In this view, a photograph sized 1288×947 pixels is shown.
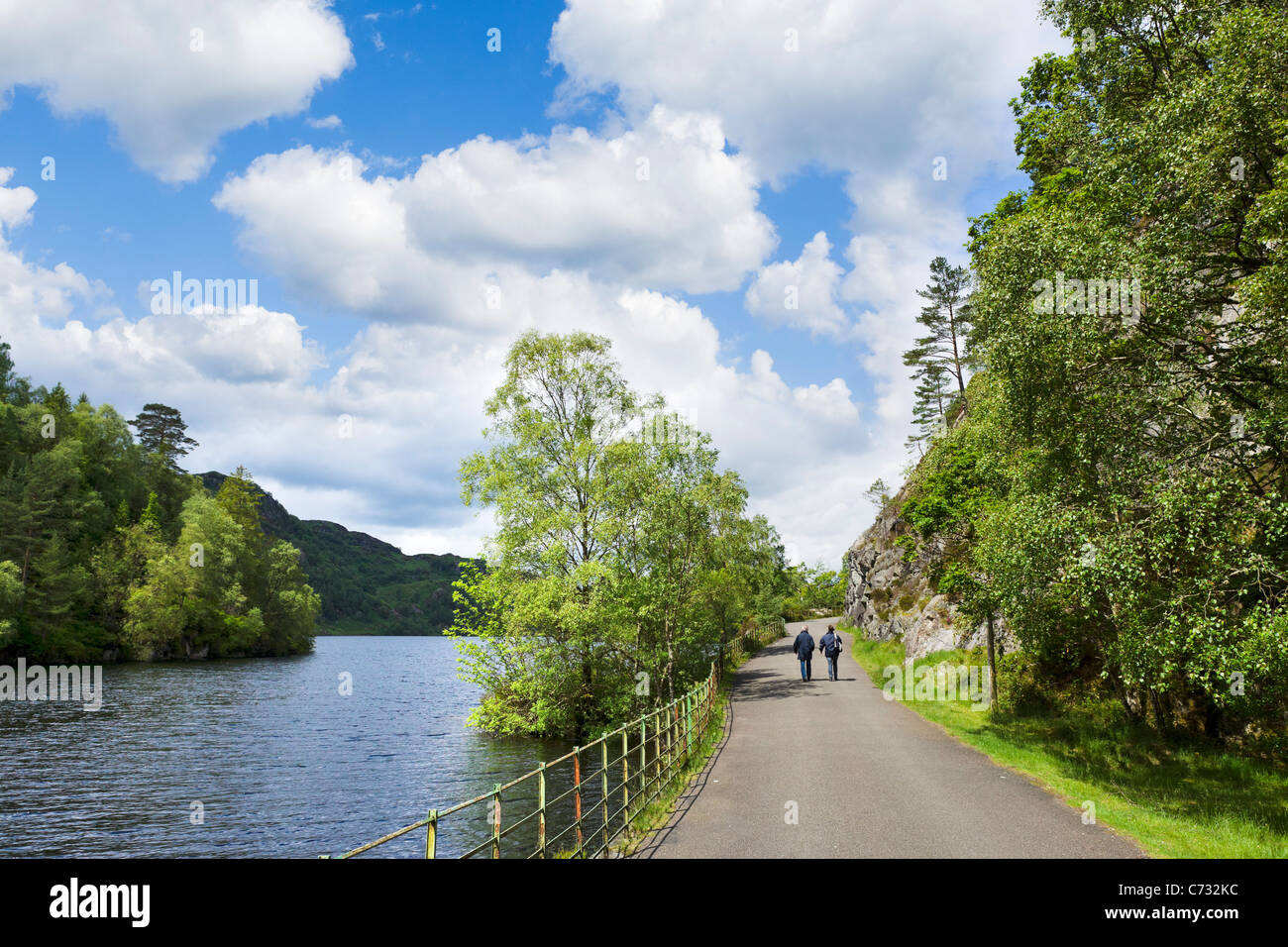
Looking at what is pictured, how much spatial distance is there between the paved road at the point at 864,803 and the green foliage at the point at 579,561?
23.8 feet

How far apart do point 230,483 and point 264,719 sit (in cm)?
6586

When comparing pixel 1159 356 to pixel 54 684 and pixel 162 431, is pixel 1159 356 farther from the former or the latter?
pixel 162 431

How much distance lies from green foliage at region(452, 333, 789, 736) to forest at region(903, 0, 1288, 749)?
1279cm

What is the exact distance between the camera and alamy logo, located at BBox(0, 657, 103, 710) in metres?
43.1

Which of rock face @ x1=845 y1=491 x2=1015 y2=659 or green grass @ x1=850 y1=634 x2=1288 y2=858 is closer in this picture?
green grass @ x1=850 y1=634 x2=1288 y2=858

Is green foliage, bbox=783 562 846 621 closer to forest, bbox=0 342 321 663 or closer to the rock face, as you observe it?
the rock face

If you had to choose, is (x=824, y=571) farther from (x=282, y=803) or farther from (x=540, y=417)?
(x=282, y=803)

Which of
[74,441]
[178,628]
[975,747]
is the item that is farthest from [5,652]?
[975,747]

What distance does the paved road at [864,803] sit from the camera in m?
9.31

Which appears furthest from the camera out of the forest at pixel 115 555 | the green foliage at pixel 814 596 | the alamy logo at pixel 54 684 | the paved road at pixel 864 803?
the green foliage at pixel 814 596
